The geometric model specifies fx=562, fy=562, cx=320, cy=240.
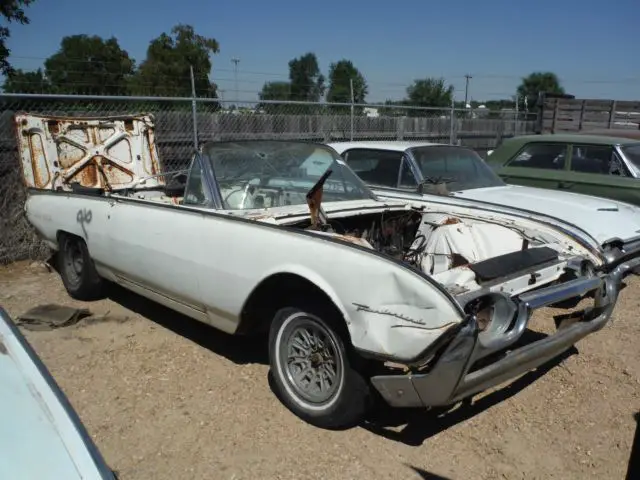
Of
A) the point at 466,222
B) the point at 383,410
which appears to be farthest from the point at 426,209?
the point at 383,410

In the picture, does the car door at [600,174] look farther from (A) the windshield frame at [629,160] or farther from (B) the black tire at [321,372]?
(B) the black tire at [321,372]

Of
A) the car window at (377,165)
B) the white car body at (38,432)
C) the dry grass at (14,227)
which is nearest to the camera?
the white car body at (38,432)

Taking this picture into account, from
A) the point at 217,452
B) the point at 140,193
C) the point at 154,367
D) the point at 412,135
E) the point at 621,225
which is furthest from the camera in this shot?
the point at 412,135

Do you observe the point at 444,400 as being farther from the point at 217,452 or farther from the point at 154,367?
the point at 154,367

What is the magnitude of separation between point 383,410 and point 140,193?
347 cm

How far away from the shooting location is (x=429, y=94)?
37.1 m

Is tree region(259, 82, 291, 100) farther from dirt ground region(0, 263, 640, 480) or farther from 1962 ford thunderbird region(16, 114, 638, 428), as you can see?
dirt ground region(0, 263, 640, 480)

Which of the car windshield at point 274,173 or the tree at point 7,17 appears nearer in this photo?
the car windshield at point 274,173

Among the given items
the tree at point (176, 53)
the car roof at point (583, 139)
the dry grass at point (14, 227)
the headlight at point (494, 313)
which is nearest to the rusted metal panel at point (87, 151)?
the dry grass at point (14, 227)

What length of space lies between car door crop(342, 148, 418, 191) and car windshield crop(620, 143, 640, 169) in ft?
9.78

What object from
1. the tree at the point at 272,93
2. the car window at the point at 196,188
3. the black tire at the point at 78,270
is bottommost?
the black tire at the point at 78,270

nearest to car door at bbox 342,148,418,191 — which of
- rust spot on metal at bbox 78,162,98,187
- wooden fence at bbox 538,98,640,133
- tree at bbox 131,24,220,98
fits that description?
rust spot on metal at bbox 78,162,98,187

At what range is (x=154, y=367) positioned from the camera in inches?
153

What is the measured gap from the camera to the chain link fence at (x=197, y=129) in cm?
671
